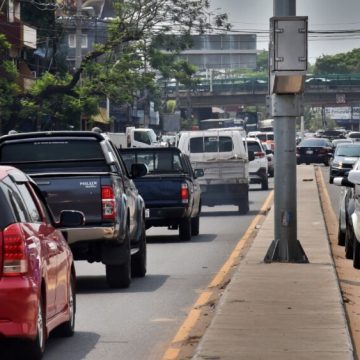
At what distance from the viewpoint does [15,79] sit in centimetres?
5881

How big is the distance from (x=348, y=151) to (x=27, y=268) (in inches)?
1835

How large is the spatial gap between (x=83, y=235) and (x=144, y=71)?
46.1 metres

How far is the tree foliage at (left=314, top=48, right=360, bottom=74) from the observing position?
193m

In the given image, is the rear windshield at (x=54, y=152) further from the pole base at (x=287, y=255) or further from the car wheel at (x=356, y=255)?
the car wheel at (x=356, y=255)

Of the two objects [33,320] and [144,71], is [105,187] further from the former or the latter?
[144,71]

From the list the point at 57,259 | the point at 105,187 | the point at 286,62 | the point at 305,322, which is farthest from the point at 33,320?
the point at 286,62

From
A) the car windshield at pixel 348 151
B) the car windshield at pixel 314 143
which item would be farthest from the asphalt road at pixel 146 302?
the car windshield at pixel 314 143

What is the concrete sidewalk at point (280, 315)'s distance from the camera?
419 inches

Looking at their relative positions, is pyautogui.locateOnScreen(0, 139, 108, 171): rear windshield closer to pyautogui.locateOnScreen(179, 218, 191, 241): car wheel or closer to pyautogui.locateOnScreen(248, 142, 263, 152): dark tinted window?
pyautogui.locateOnScreen(179, 218, 191, 241): car wheel

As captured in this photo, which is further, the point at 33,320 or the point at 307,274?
the point at 307,274

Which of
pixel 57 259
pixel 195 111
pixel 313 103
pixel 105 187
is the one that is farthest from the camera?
pixel 195 111

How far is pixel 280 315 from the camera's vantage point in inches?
508

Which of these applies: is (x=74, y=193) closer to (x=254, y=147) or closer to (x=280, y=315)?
(x=280, y=315)

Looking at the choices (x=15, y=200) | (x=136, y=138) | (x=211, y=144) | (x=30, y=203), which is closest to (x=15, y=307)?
(x=15, y=200)
